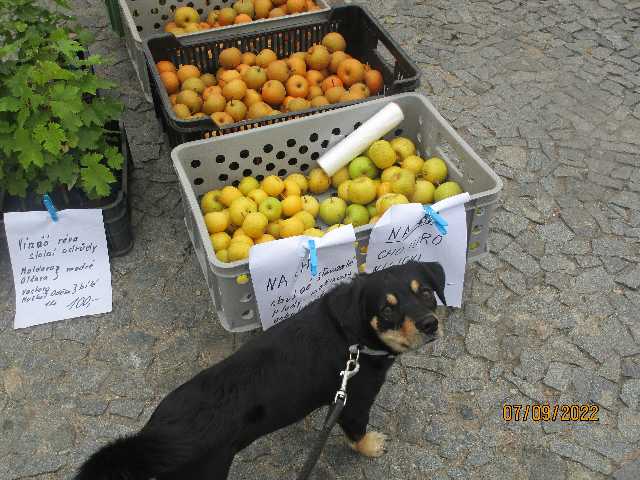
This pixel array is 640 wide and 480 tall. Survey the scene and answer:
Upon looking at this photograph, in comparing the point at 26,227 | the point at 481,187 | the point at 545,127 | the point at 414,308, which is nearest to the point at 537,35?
the point at 545,127

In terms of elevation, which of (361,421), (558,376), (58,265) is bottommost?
(558,376)

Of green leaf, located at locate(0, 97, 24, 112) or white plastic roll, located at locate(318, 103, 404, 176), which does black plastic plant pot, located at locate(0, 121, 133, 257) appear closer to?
green leaf, located at locate(0, 97, 24, 112)

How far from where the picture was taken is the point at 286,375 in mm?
2559

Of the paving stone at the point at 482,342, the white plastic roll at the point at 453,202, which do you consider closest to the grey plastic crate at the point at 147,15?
the white plastic roll at the point at 453,202

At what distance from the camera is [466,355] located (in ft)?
11.8

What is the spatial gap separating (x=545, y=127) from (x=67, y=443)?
14.5 feet

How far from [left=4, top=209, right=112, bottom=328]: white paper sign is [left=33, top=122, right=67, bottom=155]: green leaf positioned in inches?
23.6

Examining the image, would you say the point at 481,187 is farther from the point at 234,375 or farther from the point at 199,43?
the point at 199,43

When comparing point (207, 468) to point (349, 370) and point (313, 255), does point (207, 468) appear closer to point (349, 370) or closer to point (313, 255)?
point (349, 370)

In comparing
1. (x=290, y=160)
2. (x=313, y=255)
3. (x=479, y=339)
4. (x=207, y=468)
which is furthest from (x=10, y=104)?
(x=479, y=339)

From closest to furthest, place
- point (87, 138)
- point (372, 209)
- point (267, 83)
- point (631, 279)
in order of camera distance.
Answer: point (87, 138) → point (372, 209) → point (631, 279) → point (267, 83)

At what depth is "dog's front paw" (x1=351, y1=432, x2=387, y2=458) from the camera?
3090 millimetres

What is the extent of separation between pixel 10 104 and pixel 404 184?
2.27 meters

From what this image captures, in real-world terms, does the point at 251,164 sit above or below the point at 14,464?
above
